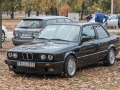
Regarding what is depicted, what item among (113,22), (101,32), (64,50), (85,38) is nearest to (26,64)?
(64,50)

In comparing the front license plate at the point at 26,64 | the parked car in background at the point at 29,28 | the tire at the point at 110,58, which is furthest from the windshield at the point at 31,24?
the front license plate at the point at 26,64

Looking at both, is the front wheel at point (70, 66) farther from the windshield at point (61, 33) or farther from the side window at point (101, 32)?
the side window at point (101, 32)

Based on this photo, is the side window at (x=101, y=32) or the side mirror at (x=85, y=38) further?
the side window at (x=101, y=32)

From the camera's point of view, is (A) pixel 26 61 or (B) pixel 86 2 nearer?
(A) pixel 26 61

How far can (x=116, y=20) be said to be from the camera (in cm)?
3956

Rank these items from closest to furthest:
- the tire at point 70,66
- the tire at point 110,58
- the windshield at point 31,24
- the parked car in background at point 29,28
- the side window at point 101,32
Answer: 1. the tire at point 70,66
2. the side window at point 101,32
3. the tire at point 110,58
4. the parked car in background at point 29,28
5. the windshield at point 31,24

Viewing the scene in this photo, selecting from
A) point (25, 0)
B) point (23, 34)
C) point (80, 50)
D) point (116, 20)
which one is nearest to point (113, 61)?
point (80, 50)

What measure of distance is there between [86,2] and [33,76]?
6397 centimetres

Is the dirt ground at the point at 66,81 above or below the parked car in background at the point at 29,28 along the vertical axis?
below

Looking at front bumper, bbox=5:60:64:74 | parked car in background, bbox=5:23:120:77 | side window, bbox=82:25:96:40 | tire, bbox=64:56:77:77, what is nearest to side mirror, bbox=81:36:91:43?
parked car in background, bbox=5:23:120:77

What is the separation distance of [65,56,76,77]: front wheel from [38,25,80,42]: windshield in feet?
2.37

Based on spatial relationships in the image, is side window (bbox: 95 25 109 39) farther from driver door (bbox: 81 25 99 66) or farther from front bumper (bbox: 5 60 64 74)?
front bumper (bbox: 5 60 64 74)

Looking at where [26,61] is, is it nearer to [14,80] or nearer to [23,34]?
[14,80]

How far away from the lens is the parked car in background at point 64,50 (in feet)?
32.9
